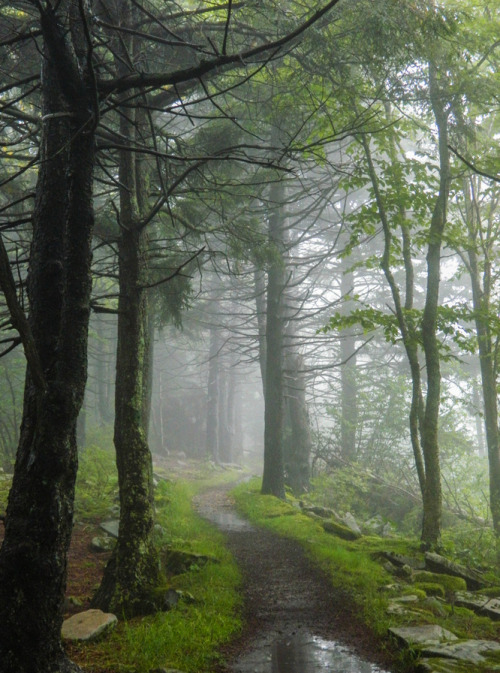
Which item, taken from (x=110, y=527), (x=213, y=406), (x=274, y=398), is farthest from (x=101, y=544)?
(x=213, y=406)

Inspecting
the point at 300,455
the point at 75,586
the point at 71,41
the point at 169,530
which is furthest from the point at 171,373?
the point at 71,41

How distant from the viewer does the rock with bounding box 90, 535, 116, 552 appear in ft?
25.9

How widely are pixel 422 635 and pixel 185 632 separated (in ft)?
7.22

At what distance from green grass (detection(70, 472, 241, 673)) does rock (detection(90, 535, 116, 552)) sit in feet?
4.61

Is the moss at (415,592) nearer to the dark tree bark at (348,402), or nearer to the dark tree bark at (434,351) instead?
the dark tree bark at (434,351)

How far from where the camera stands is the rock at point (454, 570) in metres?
6.82

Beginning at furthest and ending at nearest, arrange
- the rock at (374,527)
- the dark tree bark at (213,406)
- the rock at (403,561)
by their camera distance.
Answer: the dark tree bark at (213,406), the rock at (374,527), the rock at (403,561)

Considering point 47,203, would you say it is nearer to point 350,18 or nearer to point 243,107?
point 350,18

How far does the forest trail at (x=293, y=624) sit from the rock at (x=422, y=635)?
24cm

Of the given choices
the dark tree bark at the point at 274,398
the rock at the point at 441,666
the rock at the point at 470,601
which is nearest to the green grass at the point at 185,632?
the rock at the point at 441,666

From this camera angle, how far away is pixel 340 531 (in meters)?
9.16

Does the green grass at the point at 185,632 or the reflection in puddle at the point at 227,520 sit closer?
the green grass at the point at 185,632

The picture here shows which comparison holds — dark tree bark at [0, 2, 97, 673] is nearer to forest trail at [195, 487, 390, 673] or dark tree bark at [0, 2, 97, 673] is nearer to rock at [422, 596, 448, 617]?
forest trail at [195, 487, 390, 673]

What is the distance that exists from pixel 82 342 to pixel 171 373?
32.3 m
